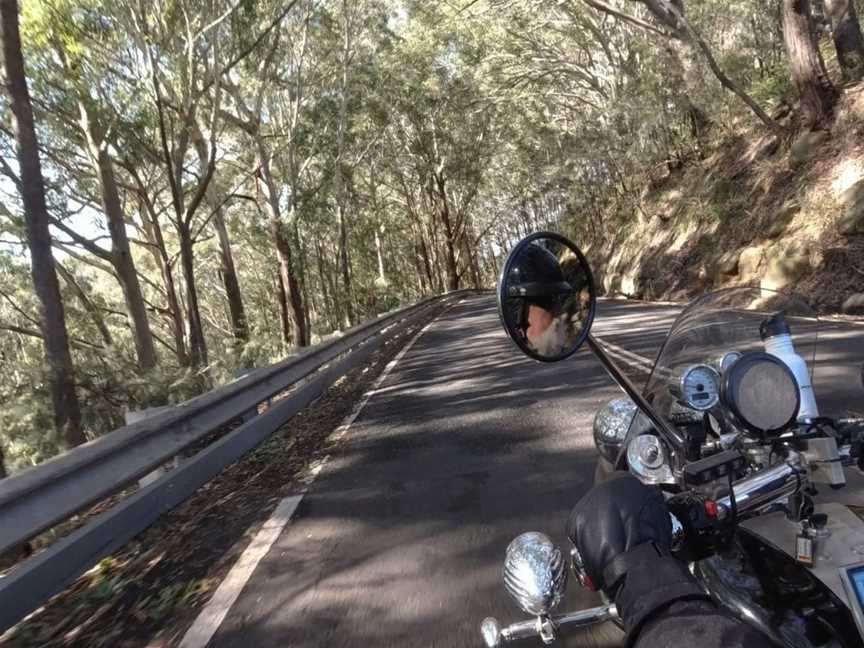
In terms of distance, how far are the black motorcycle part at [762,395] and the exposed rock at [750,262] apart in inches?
510

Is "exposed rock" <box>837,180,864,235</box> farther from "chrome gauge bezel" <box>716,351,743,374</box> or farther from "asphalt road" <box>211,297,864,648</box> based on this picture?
"chrome gauge bezel" <box>716,351,743,374</box>

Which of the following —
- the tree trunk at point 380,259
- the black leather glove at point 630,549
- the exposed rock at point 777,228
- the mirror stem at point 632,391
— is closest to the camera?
the black leather glove at point 630,549

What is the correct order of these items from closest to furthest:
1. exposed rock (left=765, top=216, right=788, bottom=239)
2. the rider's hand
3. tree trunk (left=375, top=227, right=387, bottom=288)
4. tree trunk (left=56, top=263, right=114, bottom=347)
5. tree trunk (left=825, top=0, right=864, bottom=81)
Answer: the rider's hand, exposed rock (left=765, top=216, right=788, bottom=239), tree trunk (left=825, top=0, right=864, bottom=81), tree trunk (left=56, top=263, right=114, bottom=347), tree trunk (left=375, top=227, right=387, bottom=288)

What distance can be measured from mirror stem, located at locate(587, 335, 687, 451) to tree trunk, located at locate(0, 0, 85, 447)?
8725mm

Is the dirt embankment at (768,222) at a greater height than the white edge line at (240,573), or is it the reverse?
the dirt embankment at (768,222)

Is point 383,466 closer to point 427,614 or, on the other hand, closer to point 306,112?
point 427,614

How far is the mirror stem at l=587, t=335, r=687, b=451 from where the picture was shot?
1869 mm

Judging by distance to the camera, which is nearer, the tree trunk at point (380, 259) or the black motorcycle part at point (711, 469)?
the black motorcycle part at point (711, 469)

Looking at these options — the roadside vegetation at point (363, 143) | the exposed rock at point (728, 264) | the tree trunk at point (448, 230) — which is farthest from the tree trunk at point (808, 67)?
the tree trunk at point (448, 230)

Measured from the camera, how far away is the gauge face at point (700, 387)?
2.39m

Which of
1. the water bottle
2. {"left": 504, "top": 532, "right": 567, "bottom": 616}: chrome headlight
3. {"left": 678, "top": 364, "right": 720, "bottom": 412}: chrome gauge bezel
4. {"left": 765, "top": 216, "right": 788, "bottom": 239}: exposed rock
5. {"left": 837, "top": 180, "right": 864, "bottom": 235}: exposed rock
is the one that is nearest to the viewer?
{"left": 504, "top": 532, "right": 567, "bottom": 616}: chrome headlight

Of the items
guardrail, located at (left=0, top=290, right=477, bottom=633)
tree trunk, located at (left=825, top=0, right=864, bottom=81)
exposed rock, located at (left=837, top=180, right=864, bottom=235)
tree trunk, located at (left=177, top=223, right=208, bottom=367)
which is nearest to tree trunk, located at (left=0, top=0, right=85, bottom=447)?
guardrail, located at (left=0, top=290, right=477, bottom=633)

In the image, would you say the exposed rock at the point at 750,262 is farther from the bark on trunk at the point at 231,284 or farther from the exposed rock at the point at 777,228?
the bark on trunk at the point at 231,284

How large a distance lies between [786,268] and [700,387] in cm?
1153
